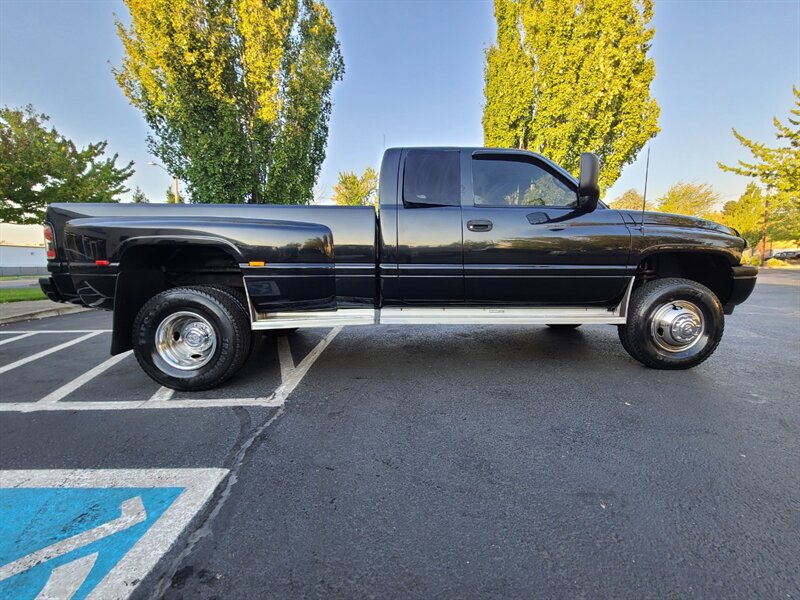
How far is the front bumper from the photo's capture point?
346 cm

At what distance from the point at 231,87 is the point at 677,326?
43.6 feet

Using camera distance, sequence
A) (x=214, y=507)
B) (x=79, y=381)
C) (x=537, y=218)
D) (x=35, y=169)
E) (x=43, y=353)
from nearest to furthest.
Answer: (x=214, y=507) → (x=537, y=218) → (x=79, y=381) → (x=43, y=353) → (x=35, y=169)

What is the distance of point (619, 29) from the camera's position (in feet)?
43.2

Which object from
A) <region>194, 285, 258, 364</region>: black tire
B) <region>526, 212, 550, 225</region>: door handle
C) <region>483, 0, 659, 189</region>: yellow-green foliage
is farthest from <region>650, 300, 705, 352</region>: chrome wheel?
<region>483, 0, 659, 189</region>: yellow-green foliage

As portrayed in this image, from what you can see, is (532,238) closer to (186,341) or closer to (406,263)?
(406,263)

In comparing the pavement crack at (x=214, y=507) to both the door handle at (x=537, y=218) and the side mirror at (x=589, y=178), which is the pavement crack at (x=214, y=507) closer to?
the door handle at (x=537, y=218)

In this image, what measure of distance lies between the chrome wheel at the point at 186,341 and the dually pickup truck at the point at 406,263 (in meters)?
0.01

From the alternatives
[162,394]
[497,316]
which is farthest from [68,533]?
[497,316]

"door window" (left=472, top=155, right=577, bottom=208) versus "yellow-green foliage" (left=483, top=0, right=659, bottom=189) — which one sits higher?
"yellow-green foliage" (left=483, top=0, right=659, bottom=189)

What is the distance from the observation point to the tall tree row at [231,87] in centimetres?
1041

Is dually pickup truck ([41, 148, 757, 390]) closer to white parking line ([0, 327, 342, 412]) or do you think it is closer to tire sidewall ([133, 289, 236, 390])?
tire sidewall ([133, 289, 236, 390])

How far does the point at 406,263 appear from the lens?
3.24 metres

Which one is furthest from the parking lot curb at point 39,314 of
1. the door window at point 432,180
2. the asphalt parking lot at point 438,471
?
the door window at point 432,180

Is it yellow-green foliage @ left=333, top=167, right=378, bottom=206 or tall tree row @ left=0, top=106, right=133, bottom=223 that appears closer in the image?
tall tree row @ left=0, top=106, right=133, bottom=223
